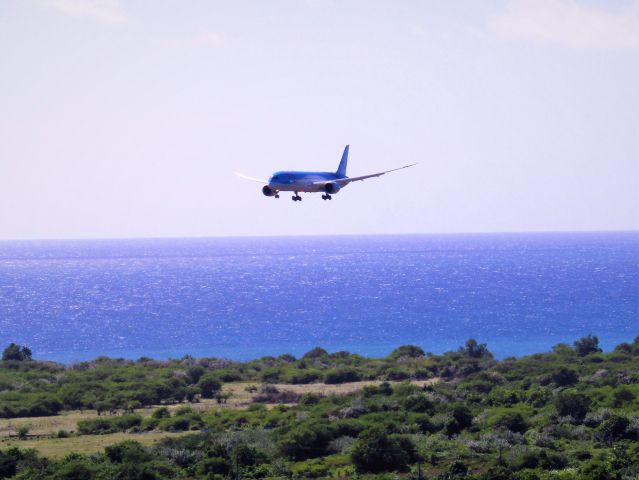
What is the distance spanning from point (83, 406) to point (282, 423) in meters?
18.2

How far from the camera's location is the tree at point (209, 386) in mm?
68562

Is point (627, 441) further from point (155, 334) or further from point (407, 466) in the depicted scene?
point (155, 334)

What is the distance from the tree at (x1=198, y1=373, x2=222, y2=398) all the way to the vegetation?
138mm

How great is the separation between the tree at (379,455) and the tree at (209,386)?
2704 centimetres

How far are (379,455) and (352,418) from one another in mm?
10823

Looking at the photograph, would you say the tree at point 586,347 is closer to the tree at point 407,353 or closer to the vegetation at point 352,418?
the vegetation at point 352,418

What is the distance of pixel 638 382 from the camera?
6259cm

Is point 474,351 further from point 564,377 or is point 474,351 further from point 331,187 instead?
point 331,187

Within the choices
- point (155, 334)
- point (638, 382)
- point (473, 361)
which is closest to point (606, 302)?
point (155, 334)

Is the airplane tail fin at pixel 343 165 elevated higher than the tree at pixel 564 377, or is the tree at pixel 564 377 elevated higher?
the airplane tail fin at pixel 343 165

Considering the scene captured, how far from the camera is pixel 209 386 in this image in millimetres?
69062

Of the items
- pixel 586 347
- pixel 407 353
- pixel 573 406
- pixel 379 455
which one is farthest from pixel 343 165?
pixel 586 347

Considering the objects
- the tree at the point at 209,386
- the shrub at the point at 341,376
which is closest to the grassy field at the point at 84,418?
the shrub at the point at 341,376

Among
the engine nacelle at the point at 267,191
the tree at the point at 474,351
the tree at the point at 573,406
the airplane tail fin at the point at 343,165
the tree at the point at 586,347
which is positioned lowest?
the tree at the point at 474,351
